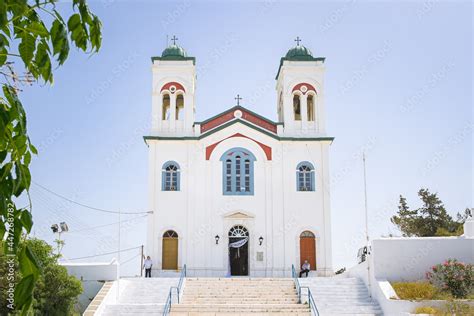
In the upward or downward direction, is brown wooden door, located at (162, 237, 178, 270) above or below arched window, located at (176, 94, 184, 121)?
below

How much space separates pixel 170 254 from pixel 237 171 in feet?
16.2

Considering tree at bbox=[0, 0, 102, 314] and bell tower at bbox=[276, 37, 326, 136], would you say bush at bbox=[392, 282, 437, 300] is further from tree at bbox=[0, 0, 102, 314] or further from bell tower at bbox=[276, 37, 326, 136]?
tree at bbox=[0, 0, 102, 314]

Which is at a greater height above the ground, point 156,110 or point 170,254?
point 156,110

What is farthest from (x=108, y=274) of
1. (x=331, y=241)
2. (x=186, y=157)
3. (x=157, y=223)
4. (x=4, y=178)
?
(x=4, y=178)

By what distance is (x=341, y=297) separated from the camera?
75.0 ft

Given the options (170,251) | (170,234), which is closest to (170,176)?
(170,234)

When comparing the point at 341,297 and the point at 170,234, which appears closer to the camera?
the point at 341,297

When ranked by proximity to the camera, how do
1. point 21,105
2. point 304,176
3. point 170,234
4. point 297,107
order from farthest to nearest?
point 297,107 → point 304,176 → point 170,234 → point 21,105

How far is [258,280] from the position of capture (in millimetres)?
25000

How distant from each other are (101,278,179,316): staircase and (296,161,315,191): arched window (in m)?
8.25

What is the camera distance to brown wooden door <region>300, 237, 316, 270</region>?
29312 millimetres

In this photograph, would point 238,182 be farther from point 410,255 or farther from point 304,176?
point 410,255

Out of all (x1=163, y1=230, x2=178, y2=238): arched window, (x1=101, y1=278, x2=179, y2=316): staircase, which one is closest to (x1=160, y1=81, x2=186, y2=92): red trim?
(x1=163, y1=230, x2=178, y2=238): arched window

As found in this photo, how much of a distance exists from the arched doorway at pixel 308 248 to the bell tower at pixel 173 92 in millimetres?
7264
